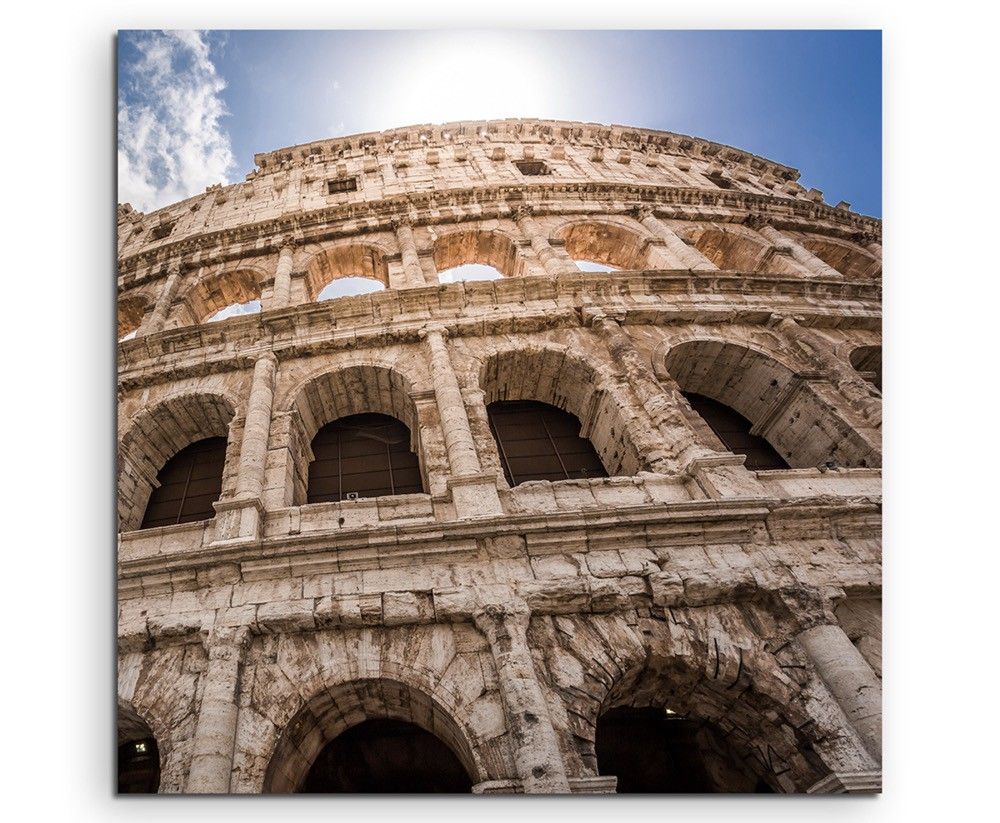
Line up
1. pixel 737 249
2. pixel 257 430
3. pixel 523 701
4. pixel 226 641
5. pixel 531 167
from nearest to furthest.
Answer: pixel 523 701 → pixel 226 641 → pixel 257 430 → pixel 737 249 → pixel 531 167

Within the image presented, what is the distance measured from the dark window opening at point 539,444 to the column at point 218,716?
10.6ft

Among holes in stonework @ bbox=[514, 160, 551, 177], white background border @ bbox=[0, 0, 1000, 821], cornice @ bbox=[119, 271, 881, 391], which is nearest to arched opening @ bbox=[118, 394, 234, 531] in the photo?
cornice @ bbox=[119, 271, 881, 391]

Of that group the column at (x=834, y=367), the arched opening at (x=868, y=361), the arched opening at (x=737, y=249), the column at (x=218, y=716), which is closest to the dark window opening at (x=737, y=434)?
the column at (x=834, y=367)

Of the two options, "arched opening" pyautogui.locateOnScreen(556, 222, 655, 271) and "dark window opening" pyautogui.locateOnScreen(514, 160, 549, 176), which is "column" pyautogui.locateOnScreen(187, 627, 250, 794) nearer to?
"arched opening" pyautogui.locateOnScreen(556, 222, 655, 271)

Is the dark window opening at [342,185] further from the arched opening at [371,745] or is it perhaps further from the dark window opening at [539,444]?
the arched opening at [371,745]

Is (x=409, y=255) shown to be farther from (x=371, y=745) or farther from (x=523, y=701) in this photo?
(x=523, y=701)

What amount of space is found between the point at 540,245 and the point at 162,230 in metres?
8.33

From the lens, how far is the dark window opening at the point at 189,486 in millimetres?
6965

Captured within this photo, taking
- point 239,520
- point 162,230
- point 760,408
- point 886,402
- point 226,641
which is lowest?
point 226,641

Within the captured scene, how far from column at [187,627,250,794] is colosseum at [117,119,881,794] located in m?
0.02

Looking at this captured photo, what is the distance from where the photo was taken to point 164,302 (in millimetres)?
9727

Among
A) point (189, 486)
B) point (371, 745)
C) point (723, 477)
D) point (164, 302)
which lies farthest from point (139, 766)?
point (164, 302)

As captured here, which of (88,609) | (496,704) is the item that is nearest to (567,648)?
(496,704)

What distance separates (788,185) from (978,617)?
14397 millimetres
